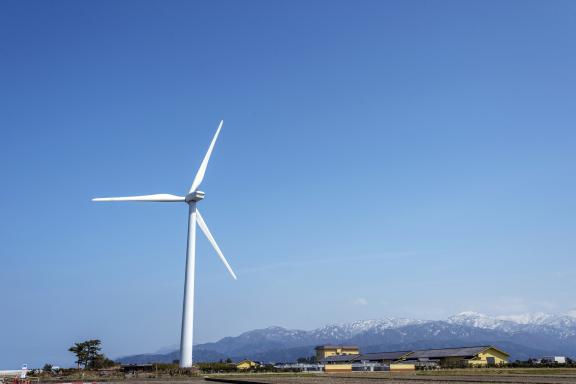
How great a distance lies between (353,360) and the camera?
14412 centimetres

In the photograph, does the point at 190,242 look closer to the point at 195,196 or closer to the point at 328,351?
the point at 195,196

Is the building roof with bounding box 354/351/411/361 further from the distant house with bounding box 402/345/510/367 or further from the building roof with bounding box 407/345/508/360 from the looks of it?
the building roof with bounding box 407/345/508/360

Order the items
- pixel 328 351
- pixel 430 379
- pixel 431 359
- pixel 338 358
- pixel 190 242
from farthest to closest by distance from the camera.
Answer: pixel 328 351
pixel 338 358
pixel 431 359
pixel 190 242
pixel 430 379

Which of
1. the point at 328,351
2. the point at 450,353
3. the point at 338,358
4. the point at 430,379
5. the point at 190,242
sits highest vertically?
the point at 190,242

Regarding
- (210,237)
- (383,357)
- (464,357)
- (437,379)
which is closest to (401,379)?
(437,379)

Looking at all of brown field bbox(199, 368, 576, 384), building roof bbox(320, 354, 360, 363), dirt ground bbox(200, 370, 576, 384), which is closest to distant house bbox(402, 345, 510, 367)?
building roof bbox(320, 354, 360, 363)

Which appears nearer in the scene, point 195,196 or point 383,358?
point 195,196

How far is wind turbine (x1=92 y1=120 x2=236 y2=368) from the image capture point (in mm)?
78375

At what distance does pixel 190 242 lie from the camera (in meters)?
81.9

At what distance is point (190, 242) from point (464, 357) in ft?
225

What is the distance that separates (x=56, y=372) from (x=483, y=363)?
83323mm

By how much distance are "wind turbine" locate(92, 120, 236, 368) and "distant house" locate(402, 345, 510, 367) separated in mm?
54865

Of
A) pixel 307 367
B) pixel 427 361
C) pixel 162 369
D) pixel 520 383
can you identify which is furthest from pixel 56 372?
pixel 427 361

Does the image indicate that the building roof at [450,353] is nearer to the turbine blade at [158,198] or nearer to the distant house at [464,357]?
the distant house at [464,357]
